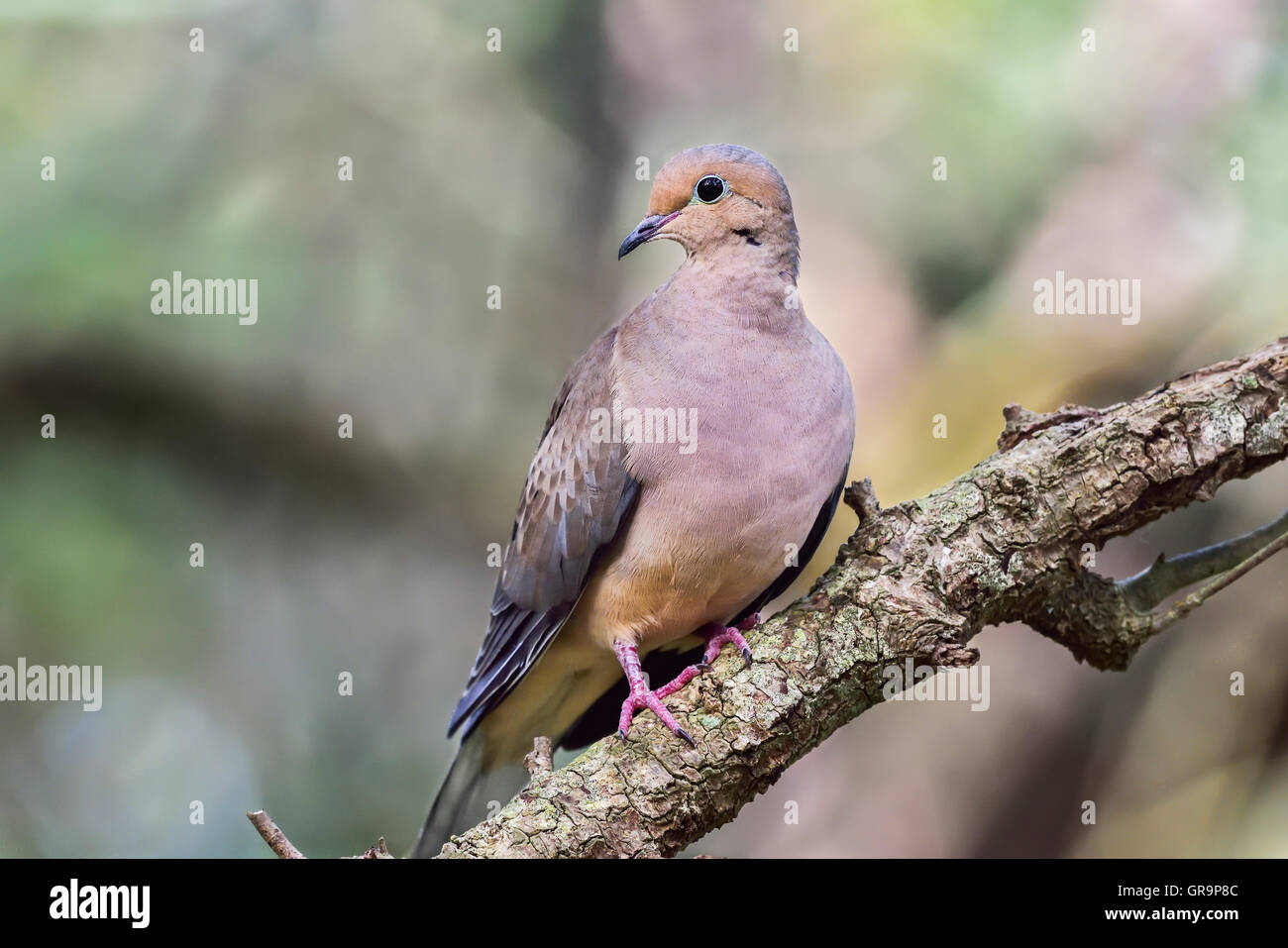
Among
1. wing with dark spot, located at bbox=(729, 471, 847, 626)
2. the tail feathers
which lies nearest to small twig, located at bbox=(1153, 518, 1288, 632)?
wing with dark spot, located at bbox=(729, 471, 847, 626)

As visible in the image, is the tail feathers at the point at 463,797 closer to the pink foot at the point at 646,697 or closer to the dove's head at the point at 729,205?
the pink foot at the point at 646,697

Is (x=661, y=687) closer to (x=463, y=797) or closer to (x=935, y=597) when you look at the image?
(x=935, y=597)

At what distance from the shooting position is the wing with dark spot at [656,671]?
3.12m

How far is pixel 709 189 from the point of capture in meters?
2.99

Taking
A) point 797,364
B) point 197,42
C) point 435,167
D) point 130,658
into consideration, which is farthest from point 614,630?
point 197,42

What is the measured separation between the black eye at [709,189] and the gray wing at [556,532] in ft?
1.45

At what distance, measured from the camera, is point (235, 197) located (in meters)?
5.19

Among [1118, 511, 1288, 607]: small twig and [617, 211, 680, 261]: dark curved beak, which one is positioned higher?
[617, 211, 680, 261]: dark curved beak

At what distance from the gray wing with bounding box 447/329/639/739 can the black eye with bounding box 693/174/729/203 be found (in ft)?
1.45

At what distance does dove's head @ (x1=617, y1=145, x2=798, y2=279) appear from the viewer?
2.96 metres

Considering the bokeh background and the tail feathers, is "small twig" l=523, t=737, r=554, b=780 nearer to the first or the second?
the tail feathers

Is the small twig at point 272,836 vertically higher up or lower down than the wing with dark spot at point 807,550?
lower down

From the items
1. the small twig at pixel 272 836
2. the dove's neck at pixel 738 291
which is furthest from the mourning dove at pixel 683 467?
the small twig at pixel 272 836

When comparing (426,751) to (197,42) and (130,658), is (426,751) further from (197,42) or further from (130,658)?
(197,42)
